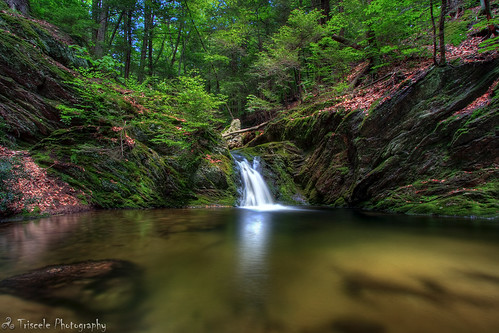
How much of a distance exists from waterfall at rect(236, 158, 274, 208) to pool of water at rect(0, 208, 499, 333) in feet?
20.6

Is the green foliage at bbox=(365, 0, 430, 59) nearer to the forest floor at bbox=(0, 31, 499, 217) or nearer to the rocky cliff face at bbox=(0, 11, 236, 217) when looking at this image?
the forest floor at bbox=(0, 31, 499, 217)

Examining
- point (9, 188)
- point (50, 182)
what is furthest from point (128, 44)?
point (9, 188)

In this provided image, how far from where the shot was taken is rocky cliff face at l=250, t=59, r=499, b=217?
6.07 meters

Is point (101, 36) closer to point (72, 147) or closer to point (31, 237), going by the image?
point (72, 147)

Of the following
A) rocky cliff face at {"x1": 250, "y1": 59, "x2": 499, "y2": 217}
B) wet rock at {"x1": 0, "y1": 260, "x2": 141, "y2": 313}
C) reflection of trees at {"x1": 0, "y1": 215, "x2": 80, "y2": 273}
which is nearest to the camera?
wet rock at {"x1": 0, "y1": 260, "x2": 141, "y2": 313}

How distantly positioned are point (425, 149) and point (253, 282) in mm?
7300

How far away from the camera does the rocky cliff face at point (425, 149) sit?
6070 mm

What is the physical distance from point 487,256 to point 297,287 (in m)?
2.83

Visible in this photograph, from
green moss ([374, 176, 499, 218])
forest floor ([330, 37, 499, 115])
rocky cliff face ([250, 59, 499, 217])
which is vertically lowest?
green moss ([374, 176, 499, 218])

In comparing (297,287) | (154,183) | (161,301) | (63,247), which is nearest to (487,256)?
(297,287)

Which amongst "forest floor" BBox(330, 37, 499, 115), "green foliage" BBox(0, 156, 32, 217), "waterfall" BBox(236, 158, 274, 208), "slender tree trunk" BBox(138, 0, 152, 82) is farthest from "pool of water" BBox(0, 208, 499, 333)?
"slender tree trunk" BBox(138, 0, 152, 82)

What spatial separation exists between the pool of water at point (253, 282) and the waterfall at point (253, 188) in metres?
6.28

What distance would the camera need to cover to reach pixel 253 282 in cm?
262

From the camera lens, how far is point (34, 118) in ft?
24.5
